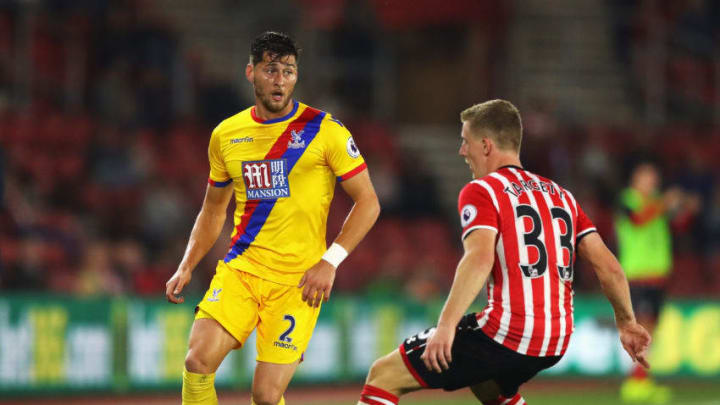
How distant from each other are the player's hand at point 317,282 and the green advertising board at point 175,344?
236 inches

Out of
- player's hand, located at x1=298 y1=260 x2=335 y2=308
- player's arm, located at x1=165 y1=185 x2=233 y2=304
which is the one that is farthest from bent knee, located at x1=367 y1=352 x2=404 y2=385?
player's arm, located at x1=165 y1=185 x2=233 y2=304

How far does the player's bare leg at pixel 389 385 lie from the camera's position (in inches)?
202

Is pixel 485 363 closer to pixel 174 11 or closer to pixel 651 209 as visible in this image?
pixel 651 209

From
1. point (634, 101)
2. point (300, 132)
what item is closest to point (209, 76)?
point (634, 101)

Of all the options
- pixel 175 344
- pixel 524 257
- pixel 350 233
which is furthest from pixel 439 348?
pixel 175 344

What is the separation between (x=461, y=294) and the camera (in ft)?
15.8

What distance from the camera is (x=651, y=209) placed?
1059cm

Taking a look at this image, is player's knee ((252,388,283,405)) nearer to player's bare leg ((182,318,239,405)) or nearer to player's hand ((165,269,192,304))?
player's bare leg ((182,318,239,405))

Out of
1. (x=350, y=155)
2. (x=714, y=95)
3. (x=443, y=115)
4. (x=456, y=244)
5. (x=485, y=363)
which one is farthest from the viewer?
(x=443, y=115)

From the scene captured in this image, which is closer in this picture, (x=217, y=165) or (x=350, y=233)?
(x=350, y=233)

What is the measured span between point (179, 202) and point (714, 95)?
10149mm

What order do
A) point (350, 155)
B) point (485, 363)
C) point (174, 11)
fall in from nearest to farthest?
1. point (485, 363)
2. point (350, 155)
3. point (174, 11)

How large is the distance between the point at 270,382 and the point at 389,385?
0.71 meters

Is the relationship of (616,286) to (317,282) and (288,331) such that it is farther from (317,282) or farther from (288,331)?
(288,331)
